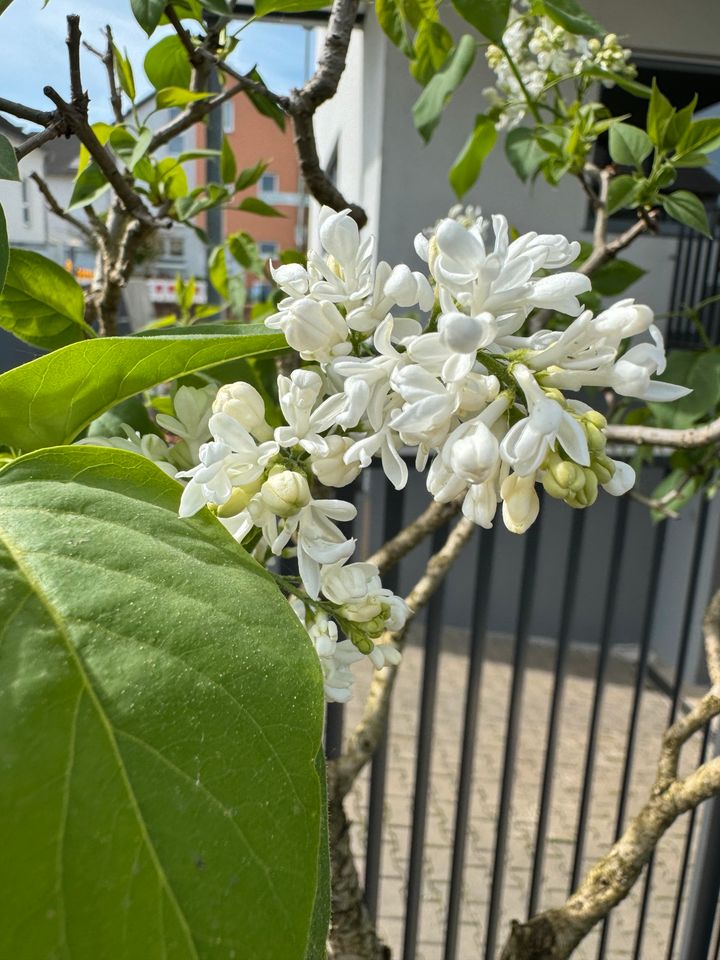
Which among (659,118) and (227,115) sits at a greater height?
(227,115)

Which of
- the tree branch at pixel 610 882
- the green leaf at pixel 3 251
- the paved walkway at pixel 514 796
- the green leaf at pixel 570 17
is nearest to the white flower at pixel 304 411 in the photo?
the green leaf at pixel 3 251

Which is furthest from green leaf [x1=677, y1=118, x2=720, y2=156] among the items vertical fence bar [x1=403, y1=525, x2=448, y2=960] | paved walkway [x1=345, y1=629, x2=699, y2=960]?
paved walkway [x1=345, y1=629, x2=699, y2=960]

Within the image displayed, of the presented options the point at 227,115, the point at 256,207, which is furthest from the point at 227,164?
the point at 227,115

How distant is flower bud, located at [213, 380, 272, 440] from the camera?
14.9 inches

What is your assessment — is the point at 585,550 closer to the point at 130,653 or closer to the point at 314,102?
the point at 314,102

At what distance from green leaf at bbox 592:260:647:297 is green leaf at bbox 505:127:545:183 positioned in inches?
6.4

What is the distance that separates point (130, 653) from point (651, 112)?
0.84m

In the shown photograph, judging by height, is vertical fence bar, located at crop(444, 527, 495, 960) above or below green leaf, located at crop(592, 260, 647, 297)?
below

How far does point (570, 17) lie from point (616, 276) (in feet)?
1.49

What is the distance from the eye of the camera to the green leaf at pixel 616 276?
1.09 m

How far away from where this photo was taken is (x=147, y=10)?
538 mm

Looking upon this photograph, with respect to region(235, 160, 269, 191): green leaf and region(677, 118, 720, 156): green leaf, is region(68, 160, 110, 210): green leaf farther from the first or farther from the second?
region(677, 118, 720, 156): green leaf

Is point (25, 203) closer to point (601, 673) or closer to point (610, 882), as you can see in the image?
→ point (610, 882)

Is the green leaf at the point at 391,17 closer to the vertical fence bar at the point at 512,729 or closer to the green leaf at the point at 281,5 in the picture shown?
Result: the green leaf at the point at 281,5
